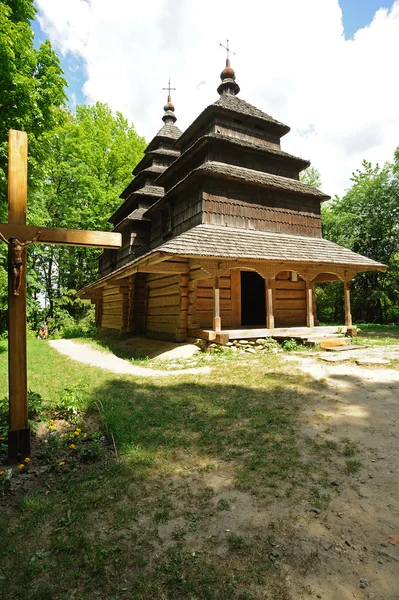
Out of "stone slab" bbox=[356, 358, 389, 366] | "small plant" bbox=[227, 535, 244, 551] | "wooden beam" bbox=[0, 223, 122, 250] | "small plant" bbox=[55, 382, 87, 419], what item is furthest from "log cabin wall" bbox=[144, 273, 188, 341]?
"small plant" bbox=[227, 535, 244, 551]

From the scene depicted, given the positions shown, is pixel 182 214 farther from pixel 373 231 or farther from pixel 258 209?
pixel 373 231

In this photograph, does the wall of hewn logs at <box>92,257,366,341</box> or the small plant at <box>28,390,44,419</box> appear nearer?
the small plant at <box>28,390,44,419</box>

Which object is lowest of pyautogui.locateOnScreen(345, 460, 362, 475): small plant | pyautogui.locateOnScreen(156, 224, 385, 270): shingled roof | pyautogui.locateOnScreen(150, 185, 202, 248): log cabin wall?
pyautogui.locateOnScreen(345, 460, 362, 475): small plant

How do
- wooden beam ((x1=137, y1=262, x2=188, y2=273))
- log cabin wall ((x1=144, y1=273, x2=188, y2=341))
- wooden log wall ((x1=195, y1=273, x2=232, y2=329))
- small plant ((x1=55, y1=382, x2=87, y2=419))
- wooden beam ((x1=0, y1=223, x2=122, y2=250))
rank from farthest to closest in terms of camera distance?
wooden log wall ((x1=195, y1=273, x2=232, y2=329)), log cabin wall ((x1=144, y1=273, x2=188, y2=341)), wooden beam ((x1=137, y1=262, x2=188, y2=273)), small plant ((x1=55, y1=382, x2=87, y2=419)), wooden beam ((x1=0, y1=223, x2=122, y2=250))

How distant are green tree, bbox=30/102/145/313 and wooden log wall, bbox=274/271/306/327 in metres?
19.4

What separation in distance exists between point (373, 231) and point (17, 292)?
93.5 feet

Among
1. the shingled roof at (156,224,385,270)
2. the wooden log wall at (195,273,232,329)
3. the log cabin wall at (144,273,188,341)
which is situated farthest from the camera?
the wooden log wall at (195,273,232,329)

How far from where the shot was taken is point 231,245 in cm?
1054

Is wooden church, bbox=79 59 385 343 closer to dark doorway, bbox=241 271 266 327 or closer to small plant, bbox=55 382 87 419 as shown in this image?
dark doorway, bbox=241 271 266 327

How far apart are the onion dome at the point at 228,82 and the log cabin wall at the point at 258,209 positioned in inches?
263

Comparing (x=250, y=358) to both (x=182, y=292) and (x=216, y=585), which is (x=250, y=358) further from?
(x=216, y=585)

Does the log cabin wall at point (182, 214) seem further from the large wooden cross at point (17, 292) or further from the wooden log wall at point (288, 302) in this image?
the large wooden cross at point (17, 292)

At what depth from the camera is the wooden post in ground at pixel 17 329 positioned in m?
3.29

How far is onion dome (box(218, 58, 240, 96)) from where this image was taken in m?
15.7
